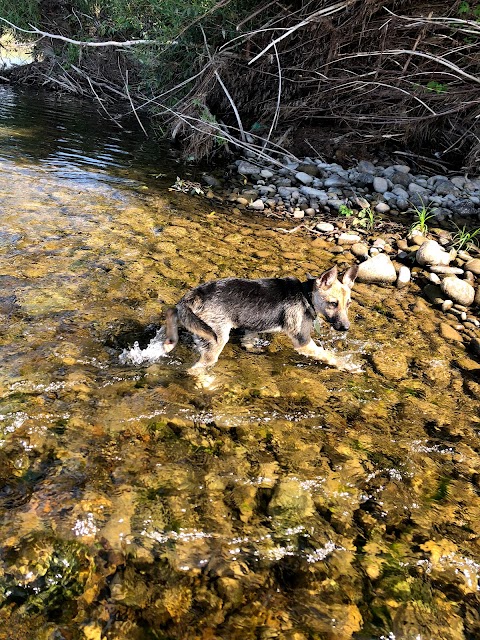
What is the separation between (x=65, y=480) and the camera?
337 cm

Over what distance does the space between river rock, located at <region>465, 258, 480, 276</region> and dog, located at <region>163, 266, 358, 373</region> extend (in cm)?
322

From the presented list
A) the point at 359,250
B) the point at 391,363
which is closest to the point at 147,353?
the point at 391,363

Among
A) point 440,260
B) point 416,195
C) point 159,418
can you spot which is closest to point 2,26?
point 416,195

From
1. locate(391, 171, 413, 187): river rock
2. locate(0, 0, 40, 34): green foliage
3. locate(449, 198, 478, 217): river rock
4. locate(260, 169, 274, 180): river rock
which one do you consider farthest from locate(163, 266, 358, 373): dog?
locate(0, 0, 40, 34): green foliage

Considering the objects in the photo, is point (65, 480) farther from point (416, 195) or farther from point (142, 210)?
point (416, 195)

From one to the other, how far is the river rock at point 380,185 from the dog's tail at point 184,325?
8.18 metres

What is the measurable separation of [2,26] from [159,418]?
2328 centimetres

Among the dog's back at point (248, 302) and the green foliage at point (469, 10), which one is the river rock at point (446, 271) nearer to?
the dog's back at point (248, 302)

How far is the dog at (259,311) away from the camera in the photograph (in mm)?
4793

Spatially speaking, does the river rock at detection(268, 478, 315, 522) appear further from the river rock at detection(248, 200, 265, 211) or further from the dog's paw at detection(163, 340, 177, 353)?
the river rock at detection(248, 200, 265, 211)

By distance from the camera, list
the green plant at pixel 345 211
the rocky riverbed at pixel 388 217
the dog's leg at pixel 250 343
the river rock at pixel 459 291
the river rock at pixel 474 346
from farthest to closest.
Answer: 1. the green plant at pixel 345 211
2. the rocky riverbed at pixel 388 217
3. the river rock at pixel 459 291
4. the river rock at pixel 474 346
5. the dog's leg at pixel 250 343

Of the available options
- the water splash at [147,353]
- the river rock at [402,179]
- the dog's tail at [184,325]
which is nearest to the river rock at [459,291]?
the dog's tail at [184,325]

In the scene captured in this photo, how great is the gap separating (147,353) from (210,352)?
0.69m

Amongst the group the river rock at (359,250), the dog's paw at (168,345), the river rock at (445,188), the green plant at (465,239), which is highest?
the river rock at (445,188)
